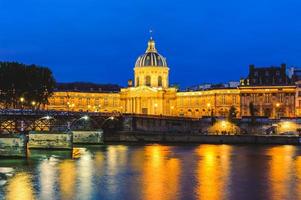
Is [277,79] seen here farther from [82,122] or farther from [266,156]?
[266,156]

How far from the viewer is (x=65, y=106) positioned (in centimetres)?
18038

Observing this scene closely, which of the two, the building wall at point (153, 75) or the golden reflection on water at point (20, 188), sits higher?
the building wall at point (153, 75)

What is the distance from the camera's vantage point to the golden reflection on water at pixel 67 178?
45.3 meters

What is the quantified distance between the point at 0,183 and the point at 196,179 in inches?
553

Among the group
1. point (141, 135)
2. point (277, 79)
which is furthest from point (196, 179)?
point (277, 79)

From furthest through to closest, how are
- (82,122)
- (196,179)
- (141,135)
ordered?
(82,122) < (141,135) < (196,179)

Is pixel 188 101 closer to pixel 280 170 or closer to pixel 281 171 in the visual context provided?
pixel 280 170

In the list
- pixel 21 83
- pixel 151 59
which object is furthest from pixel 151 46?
pixel 21 83

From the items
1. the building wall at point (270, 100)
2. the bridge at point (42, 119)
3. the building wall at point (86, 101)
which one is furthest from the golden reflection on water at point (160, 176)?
the building wall at point (86, 101)

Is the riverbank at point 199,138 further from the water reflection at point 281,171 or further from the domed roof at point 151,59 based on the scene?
the domed roof at point 151,59

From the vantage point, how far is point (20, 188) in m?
46.8

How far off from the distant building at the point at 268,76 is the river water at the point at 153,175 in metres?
73.5

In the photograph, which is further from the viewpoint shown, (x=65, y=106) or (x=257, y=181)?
(x=65, y=106)

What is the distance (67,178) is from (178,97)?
125223 millimetres
